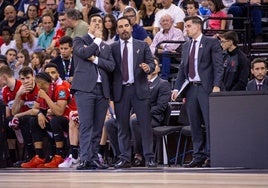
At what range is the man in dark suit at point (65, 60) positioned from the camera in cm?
1487

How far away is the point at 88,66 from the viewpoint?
1235cm

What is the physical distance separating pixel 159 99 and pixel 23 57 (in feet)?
13.9

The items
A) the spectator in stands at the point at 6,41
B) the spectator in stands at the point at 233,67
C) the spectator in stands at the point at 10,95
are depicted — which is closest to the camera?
the spectator in stands at the point at 233,67

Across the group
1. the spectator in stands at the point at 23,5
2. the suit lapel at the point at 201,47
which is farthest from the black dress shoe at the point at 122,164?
the spectator in stands at the point at 23,5

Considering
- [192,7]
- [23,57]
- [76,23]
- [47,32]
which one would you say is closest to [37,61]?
[23,57]

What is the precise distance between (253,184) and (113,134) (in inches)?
280

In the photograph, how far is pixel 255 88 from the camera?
43.7ft

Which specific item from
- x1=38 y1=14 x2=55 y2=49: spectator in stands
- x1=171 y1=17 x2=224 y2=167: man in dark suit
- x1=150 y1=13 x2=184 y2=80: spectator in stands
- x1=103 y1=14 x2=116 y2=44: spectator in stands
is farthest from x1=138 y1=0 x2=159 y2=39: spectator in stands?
x1=171 y1=17 x2=224 y2=167: man in dark suit

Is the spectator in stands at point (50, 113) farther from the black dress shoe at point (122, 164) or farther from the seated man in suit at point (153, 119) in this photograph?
the black dress shoe at point (122, 164)

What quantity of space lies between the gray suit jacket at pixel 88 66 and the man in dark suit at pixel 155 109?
1351mm

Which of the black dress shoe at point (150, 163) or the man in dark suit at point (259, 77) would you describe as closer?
the black dress shoe at point (150, 163)

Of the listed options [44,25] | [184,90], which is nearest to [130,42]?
[184,90]

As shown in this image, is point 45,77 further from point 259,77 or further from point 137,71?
point 259,77

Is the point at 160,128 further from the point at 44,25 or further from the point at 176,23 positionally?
the point at 44,25
